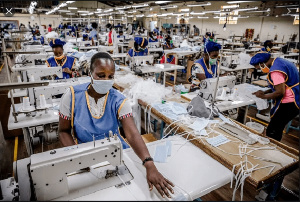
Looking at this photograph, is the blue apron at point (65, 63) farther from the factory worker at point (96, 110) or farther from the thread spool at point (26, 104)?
the factory worker at point (96, 110)

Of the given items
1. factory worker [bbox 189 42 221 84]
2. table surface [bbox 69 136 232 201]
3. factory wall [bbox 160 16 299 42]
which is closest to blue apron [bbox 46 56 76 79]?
factory worker [bbox 189 42 221 84]

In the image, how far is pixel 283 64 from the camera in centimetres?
247

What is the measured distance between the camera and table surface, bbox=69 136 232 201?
1259 mm

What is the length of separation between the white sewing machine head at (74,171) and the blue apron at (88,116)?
0.33 m

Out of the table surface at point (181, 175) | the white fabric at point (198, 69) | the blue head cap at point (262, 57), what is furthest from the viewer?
the white fabric at point (198, 69)

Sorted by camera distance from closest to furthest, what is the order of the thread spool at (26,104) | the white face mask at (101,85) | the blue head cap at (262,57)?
1. the white face mask at (101,85)
2. the thread spool at (26,104)
3. the blue head cap at (262,57)

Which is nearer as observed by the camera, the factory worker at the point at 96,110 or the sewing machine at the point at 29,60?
the factory worker at the point at 96,110

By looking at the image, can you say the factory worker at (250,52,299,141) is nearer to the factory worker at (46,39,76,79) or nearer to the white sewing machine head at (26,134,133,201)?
the white sewing machine head at (26,134,133,201)

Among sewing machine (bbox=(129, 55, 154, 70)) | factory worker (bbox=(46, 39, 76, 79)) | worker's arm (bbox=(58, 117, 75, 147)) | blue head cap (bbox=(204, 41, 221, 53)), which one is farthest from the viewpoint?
sewing machine (bbox=(129, 55, 154, 70))

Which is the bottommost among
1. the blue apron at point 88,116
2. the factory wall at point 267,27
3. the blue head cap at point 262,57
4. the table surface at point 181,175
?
the table surface at point 181,175

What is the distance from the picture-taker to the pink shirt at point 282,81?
8.18 feet

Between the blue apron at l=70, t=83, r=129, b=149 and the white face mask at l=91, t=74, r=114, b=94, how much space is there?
0.33 ft

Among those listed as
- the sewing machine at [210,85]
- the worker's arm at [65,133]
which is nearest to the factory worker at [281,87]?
the sewing machine at [210,85]

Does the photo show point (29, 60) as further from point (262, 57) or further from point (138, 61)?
point (262, 57)
